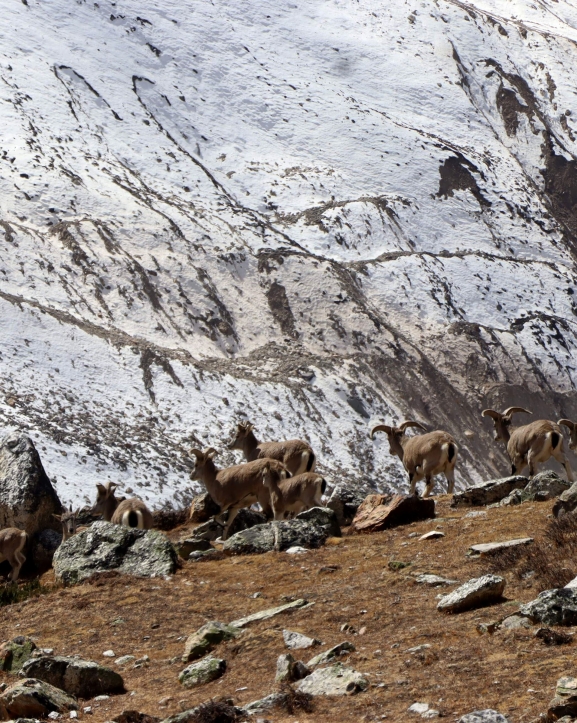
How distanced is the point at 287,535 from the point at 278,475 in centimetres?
297

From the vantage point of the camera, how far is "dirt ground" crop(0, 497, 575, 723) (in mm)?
8789

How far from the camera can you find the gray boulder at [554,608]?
9.80m

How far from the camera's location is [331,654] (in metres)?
10.4

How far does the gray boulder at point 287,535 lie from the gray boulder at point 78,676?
18.3 feet

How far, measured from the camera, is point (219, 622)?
1234 centimetres

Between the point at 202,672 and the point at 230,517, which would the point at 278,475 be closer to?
the point at 230,517

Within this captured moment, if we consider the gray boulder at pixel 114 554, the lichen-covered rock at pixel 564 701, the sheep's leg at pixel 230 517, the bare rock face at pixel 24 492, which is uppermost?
the lichen-covered rock at pixel 564 701

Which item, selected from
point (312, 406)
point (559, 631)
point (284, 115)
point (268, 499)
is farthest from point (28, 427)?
point (284, 115)

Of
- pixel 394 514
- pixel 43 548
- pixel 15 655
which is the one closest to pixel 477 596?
pixel 15 655

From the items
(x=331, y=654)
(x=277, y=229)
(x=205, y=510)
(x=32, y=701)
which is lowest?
(x=277, y=229)

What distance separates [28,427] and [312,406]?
1670 centimetres

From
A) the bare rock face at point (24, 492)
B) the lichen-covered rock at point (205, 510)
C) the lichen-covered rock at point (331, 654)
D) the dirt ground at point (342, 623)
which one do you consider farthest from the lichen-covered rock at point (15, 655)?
the lichen-covered rock at point (205, 510)

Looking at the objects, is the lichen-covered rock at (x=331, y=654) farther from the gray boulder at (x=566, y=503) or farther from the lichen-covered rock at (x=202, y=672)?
the gray boulder at (x=566, y=503)

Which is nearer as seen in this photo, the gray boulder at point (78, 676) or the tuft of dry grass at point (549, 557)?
the gray boulder at point (78, 676)
